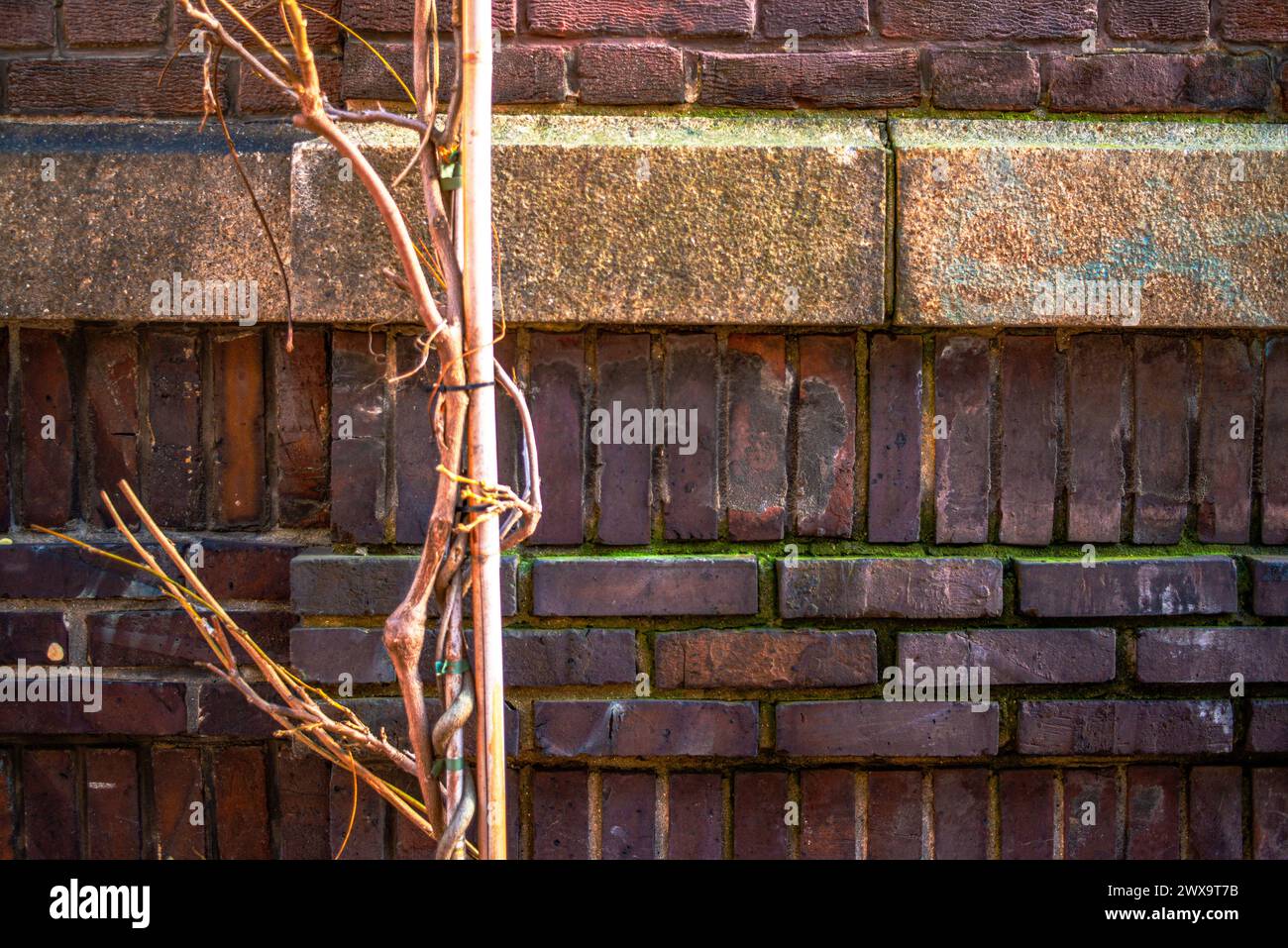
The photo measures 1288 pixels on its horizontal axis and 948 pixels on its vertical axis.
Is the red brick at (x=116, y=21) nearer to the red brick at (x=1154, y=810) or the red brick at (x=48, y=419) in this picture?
the red brick at (x=48, y=419)

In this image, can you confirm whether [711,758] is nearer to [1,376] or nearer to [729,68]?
[729,68]

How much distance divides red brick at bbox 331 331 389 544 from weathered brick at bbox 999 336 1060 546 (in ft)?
3.72

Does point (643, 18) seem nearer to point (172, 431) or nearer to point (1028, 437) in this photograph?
point (1028, 437)

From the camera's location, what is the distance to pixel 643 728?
6.18ft

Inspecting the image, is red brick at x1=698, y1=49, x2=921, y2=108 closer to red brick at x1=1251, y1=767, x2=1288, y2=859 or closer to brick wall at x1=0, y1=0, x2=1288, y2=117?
brick wall at x1=0, y1=0, x2=1288, y2=117

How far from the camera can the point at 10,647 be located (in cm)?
198

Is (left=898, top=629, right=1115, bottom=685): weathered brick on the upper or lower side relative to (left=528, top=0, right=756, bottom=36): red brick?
lower

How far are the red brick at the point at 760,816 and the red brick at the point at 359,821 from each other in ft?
2.14

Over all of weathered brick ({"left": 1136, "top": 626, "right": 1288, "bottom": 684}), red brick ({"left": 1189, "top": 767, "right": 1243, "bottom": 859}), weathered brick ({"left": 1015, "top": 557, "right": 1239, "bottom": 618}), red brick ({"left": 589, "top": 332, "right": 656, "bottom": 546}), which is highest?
Answer: red brick ({"left": 589, "top": 332, "right": 656, "bottom": 546})

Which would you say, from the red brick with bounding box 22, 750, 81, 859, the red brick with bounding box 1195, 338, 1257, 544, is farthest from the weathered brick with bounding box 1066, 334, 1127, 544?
the red brick with bounding box 22, 750, 81, 859

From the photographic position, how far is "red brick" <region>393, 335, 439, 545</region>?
6.17 ft

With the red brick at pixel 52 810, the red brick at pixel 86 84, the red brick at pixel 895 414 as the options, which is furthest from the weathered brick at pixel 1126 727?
the red brick at pixel 86 84

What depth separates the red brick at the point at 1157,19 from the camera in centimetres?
193

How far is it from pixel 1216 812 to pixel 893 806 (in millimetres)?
603
